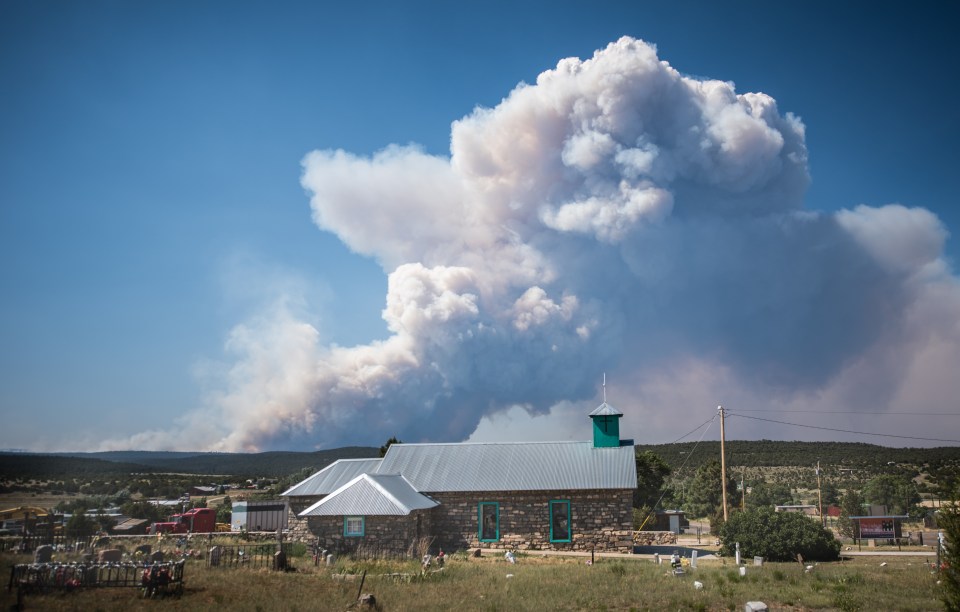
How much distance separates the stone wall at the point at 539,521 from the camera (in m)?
30.0

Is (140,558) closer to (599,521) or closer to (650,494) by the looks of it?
(599,521)

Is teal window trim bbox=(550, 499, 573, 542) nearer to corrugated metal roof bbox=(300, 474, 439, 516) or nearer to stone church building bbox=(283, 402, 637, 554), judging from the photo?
stone church building bbox=(283, 402, 637, 554)

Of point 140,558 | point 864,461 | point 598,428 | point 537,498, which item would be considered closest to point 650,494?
point 598,428

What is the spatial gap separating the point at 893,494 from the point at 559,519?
131 ft

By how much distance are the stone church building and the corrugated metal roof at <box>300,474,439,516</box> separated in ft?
0.14

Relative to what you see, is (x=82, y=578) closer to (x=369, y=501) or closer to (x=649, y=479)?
(x=369, y=501)

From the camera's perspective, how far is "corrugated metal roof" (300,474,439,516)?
26984 mm

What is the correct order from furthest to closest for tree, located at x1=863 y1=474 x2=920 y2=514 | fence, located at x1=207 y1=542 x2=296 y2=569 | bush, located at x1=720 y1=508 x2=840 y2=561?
tree, located at x1=863 y1=474 x2=920 y2=514
bush, located at x1=720 y1=508 x2=840 y2=561
fence, located at x1=207 y1=542 x2=296 y2=569

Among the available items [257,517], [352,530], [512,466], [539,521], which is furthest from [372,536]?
[257,517]

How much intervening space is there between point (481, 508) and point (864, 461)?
8258 centimetres

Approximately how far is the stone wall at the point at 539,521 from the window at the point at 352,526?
5099mm

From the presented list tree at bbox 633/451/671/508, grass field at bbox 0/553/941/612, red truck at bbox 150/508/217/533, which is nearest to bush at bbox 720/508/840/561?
grass field at bbox 0/553/941/612

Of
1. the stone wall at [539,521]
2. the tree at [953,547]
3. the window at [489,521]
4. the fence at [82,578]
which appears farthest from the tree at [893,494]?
the fence at [82,578]

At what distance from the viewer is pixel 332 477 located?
110 feet
